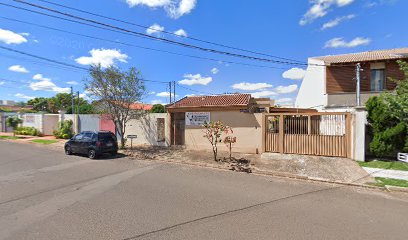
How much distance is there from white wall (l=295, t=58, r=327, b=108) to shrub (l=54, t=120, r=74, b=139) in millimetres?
21487

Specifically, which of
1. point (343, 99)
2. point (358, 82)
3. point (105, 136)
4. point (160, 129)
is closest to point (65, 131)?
point (160, 129)

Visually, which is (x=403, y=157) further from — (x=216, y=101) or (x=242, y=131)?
(x=216, y=101)

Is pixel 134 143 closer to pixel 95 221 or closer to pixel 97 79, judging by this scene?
pixel 97 79

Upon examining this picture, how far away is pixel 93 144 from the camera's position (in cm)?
1352

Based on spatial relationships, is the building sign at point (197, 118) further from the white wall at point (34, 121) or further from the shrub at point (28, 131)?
the white wall at point (34, 121)

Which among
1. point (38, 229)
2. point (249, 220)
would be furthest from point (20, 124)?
point (249, 220)

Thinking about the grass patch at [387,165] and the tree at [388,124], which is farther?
the tree at [388,124]

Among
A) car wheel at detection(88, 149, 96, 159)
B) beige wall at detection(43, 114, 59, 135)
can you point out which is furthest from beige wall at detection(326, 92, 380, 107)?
beige wall at detection(43, 114, 59, 135)

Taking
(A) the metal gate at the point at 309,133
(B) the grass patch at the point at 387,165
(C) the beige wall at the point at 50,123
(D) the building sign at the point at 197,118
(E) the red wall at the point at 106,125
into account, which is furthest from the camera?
(C) the beige wall at the point at 50,123

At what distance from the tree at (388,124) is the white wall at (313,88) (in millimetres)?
6732

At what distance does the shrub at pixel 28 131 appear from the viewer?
85.4 feet

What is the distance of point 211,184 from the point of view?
8141mm

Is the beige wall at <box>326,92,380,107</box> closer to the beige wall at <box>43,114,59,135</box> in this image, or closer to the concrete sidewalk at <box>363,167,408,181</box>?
the concrete sidewalk at <box>363,167,408,181</box>

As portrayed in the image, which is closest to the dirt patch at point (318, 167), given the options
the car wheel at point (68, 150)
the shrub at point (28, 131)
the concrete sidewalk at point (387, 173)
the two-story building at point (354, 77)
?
the concrete sidewalk at point (387, 173)
